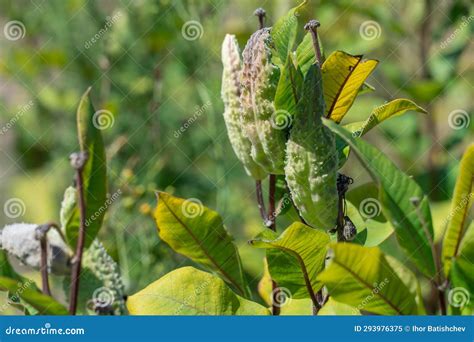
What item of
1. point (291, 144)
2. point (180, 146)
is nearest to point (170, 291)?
point (291, 144)

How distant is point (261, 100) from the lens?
2.83 feet

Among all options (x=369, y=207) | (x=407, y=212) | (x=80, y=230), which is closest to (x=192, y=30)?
(x=369, y=207)

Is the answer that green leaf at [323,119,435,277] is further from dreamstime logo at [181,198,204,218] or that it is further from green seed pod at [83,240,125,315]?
green seed pod at [83,240,125,315]

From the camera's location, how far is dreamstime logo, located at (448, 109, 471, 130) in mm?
1947

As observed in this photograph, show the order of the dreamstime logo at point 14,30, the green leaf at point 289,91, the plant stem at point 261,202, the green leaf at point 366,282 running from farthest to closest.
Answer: the dreamstime logo at point 14,30
the plant stem at point 261,202
the green leaf at point 289,91
the green leaf at point 366,282

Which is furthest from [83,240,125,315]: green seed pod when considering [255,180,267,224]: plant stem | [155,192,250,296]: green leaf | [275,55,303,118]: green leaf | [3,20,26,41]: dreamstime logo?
[3,20,26,41]: dreamstime logo

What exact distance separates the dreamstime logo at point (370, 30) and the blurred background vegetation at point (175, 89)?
0.07ft

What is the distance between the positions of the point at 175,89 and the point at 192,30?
21.4 inches

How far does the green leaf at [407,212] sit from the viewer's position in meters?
0.78
